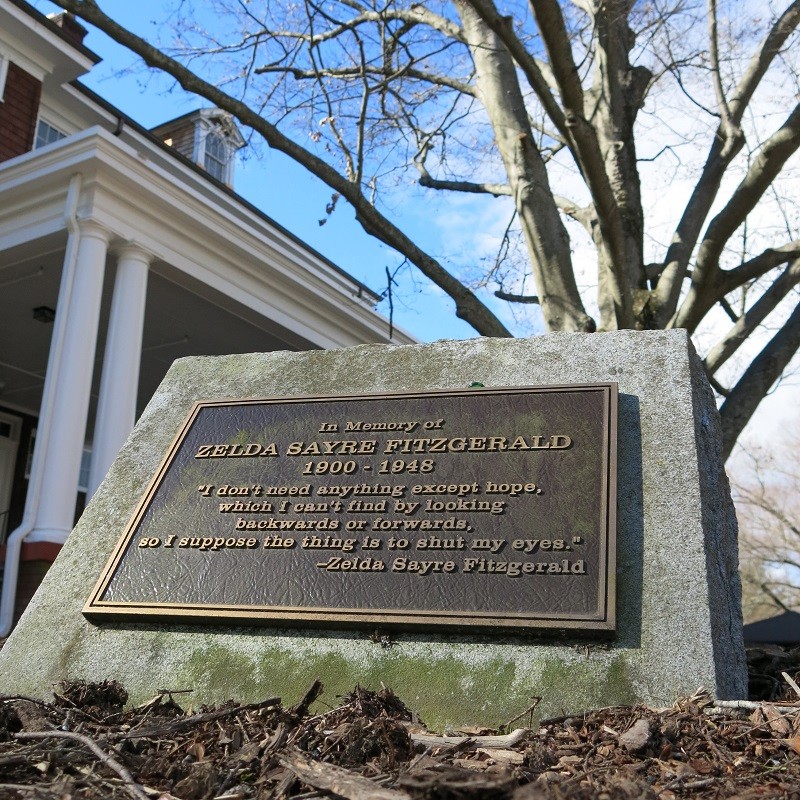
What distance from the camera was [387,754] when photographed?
225cm

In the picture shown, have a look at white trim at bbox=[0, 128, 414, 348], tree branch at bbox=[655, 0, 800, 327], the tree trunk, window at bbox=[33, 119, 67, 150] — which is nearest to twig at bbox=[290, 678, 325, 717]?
the tree trunk

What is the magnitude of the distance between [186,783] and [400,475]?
167 centimetres

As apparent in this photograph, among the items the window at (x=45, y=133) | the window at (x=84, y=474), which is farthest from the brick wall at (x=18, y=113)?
the window at (x=84, y=474)

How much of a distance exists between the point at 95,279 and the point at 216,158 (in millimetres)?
10036

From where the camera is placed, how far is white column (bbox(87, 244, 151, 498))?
7988mm

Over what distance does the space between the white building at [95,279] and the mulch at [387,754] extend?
5.24 meters

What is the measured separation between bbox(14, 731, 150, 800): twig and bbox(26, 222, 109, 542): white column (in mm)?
5288

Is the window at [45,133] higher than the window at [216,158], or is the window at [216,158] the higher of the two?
the window at [216,158]

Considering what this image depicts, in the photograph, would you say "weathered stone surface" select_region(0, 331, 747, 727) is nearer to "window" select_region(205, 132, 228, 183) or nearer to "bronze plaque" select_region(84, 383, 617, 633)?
"bronze plaque" select_region(84, 383, 617, 633)

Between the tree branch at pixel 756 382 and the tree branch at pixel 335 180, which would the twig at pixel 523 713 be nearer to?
the tree branch at pixel 335 180

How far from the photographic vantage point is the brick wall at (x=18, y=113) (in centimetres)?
1145

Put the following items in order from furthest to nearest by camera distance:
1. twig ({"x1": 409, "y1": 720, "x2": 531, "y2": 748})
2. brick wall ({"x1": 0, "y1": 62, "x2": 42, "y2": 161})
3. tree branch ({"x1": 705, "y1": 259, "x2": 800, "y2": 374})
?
brick wall ({"x1": 0, "y1": 62, "x2": 42, "y2": 161})
tree branch ({"x1": 705, "y1": 259, "x2": 800, "y2": 374})
twig ({"x1": 409, "y1": 720, "x2": 531, "y2": 748})

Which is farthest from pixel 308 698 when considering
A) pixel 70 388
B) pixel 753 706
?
pixel 70 388

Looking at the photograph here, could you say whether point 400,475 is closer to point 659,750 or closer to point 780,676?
point 659,750
